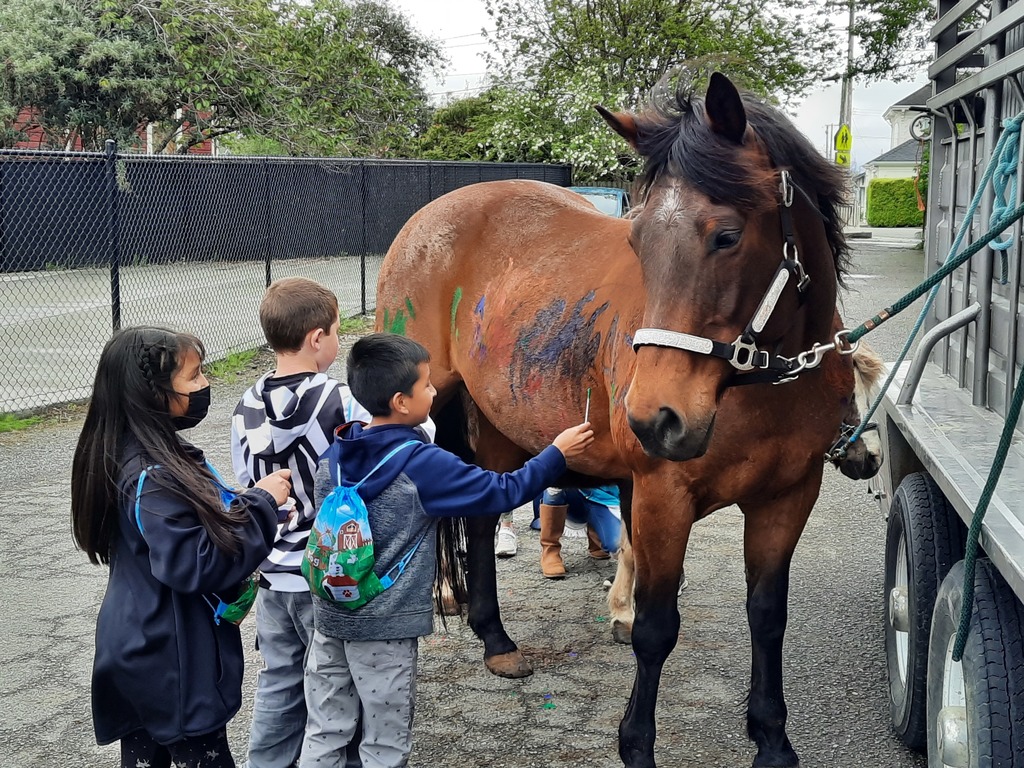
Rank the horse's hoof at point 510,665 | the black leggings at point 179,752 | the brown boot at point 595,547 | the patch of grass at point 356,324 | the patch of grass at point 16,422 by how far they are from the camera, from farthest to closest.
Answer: the patch of grass at point 356,324 < the patch of grass at point 16,422 < the brown boot at point 595,547 < the horse's hoof at point 510,665 < the black leggings at point 179,752

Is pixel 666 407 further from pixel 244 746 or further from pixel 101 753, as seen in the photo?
pixel 101 753

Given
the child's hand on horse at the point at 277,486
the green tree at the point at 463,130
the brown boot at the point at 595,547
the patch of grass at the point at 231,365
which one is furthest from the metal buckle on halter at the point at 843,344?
the green tree at the point at 463,130

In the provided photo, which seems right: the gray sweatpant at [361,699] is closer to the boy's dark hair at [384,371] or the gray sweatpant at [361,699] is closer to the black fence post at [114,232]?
the boy's dark hair at [384,371]

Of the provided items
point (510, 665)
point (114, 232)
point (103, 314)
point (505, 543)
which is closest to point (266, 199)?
point (103, 314)

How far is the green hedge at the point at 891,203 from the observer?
1724 inches

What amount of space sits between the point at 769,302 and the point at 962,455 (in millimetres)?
675

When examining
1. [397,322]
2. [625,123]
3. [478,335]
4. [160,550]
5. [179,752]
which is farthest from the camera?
[397,322]

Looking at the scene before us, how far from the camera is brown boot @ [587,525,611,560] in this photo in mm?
5113

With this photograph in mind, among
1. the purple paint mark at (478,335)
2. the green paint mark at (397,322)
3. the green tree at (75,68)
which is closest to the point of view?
the purple paint mark at (478,335)

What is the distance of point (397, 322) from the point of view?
4430 millimetres

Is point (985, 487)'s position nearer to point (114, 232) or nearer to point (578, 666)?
point (578, 666)

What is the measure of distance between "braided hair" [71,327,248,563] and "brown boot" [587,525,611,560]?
2.89 meters

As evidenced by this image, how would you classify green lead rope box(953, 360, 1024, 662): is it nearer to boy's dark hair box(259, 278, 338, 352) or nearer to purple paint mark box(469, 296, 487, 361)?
boy's dark hair box(259, 278, 338, 352)

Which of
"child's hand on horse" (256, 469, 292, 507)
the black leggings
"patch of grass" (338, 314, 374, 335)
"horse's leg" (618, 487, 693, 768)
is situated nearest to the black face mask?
"child's hand on horse" (256, 469, 292, 507)
